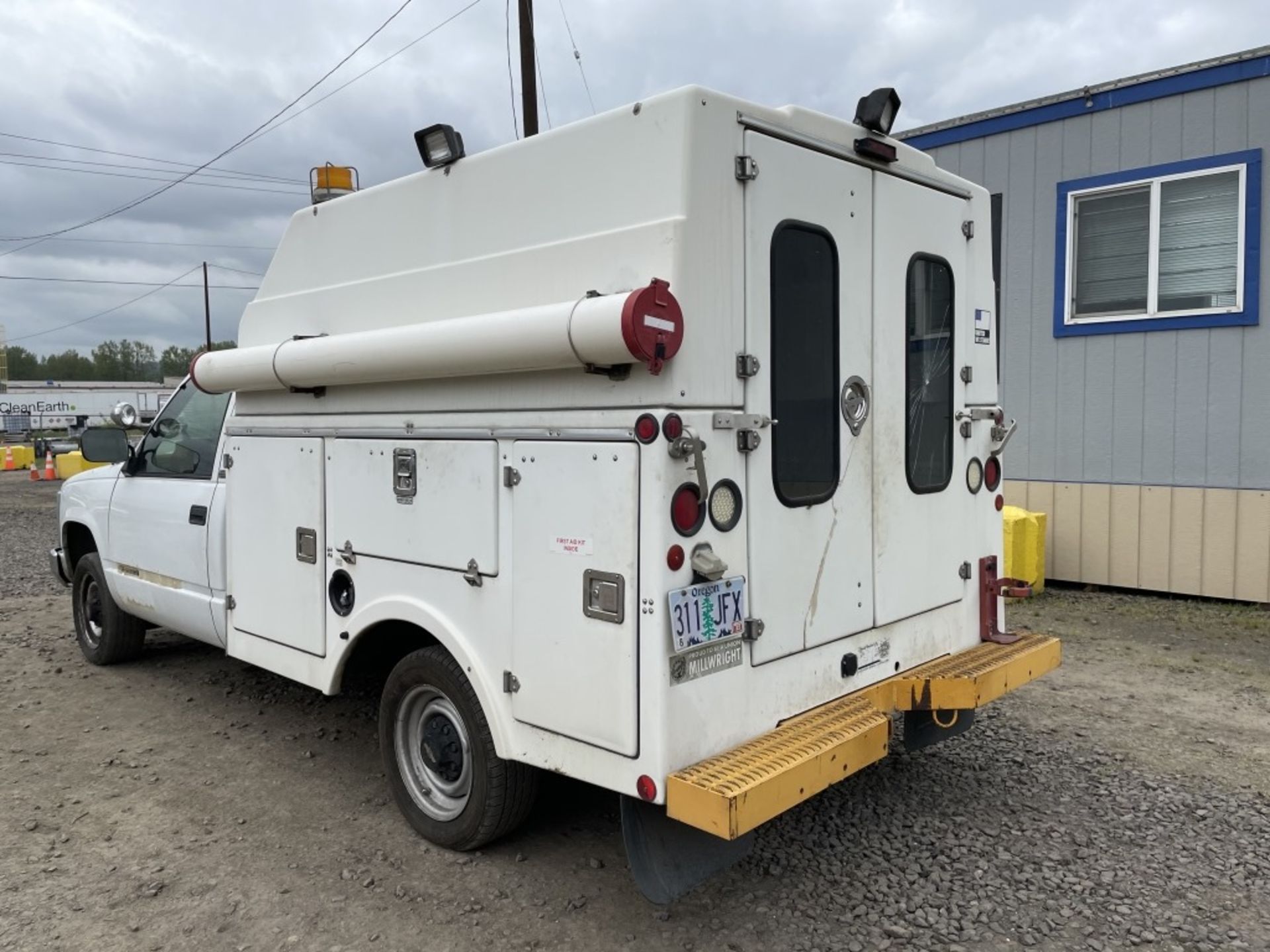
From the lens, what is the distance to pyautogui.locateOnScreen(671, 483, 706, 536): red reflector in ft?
9.12

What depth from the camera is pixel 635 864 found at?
2.92 m

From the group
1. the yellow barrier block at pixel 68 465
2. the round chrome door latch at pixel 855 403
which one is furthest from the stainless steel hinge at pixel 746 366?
the yellow barrier block at pixel 68 465

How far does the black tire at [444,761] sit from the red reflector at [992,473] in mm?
2320

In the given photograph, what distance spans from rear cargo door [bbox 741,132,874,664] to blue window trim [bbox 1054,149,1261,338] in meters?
5.46

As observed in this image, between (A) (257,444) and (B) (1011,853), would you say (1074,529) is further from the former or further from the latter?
(A) (257,444)

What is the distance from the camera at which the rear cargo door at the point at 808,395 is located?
310 cm

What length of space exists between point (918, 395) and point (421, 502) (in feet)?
6.62

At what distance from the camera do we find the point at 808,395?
3.33 m

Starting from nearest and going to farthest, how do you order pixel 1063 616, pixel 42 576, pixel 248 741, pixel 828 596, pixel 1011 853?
1. pixel 828 596
2. pixel 1011 853
3. pixel 248 741
4. pixel 1063 616
5. pixel 42 576

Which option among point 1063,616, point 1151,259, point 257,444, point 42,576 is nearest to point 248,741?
point 257,444

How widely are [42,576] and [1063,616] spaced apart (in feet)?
32.7

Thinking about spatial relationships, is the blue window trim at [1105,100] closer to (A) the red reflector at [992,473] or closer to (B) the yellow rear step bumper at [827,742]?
(A) the red reflector at [992,473]

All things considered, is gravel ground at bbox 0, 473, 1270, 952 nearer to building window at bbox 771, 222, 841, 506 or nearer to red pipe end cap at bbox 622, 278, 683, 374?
building window at bbox 771, 222, 841, 506

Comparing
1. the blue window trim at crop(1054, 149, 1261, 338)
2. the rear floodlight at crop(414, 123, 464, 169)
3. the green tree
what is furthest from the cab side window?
the green tree
